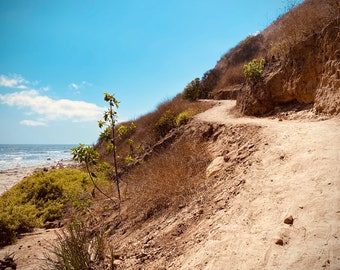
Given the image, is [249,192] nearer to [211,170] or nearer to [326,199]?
[326,199]

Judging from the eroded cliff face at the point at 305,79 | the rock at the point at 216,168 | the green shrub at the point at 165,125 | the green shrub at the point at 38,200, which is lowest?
the green shrub at the point at 38,200

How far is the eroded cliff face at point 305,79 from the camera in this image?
5793 mm

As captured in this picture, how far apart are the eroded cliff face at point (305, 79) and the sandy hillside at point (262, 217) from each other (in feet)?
3.91

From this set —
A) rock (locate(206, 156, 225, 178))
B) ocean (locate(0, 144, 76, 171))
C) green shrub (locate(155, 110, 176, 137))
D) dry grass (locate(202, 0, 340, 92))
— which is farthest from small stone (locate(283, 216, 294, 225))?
ocean (locate(0, 144, 76, 171))

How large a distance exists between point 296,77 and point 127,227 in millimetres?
6211

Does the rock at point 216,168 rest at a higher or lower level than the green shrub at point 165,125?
lower

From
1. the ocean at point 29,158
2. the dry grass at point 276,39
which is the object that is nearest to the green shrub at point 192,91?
the dry grass at point 276,39

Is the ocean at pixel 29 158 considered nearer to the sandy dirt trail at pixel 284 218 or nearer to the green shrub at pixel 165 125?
the green shrub at pixel 165 125

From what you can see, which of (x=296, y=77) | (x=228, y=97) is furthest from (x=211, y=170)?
(x=228, y=97)

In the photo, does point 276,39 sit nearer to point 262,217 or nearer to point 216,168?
point 216,168

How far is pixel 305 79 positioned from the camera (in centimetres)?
685

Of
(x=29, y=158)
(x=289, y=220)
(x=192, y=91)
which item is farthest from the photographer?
(x=29, y=158)

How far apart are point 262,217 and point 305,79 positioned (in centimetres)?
547

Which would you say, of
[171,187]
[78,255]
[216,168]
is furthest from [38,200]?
[216,168]
